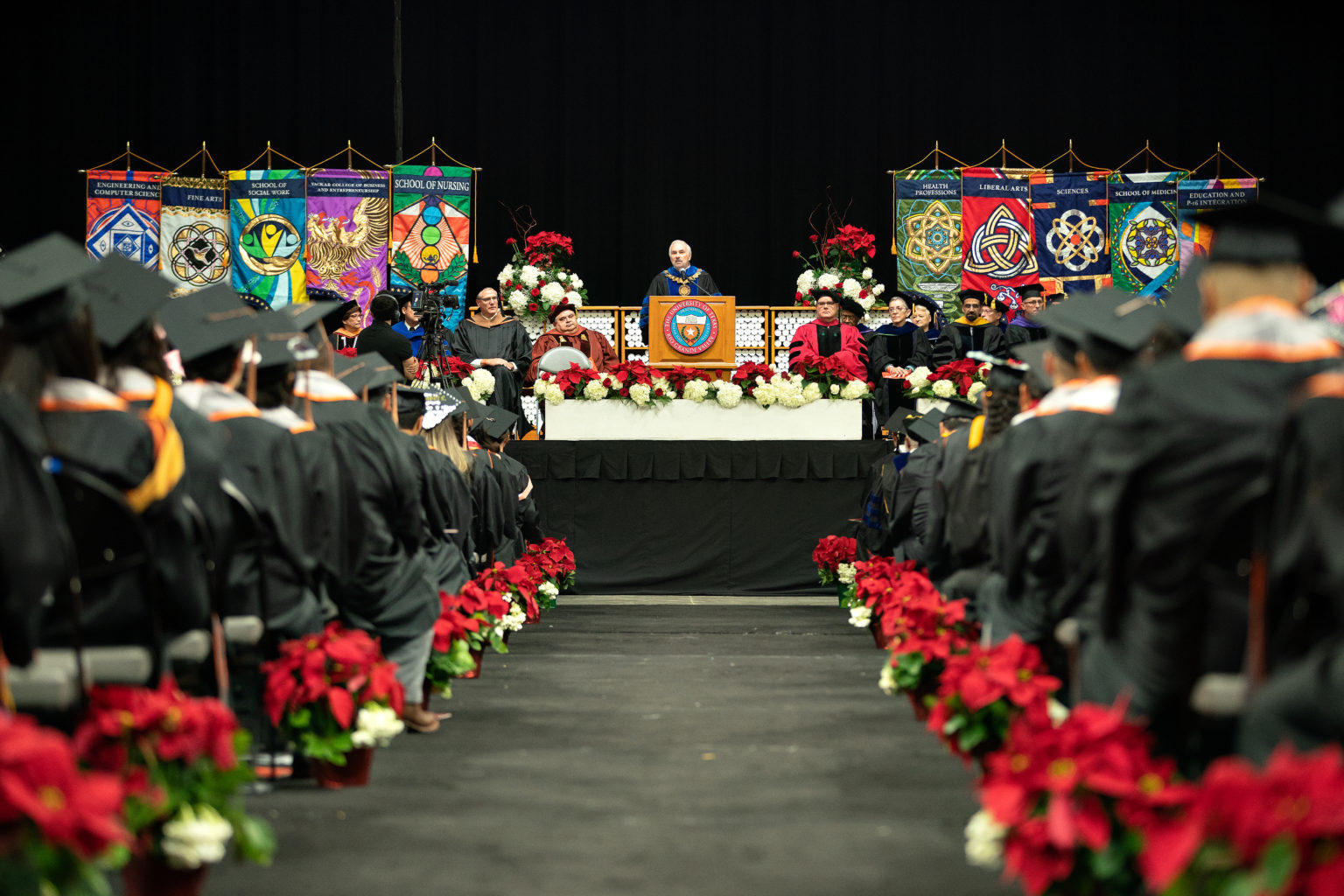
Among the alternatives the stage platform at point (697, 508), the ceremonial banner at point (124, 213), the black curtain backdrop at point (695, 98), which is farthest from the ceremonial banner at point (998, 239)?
the ceremonial banner at point (124, 213)

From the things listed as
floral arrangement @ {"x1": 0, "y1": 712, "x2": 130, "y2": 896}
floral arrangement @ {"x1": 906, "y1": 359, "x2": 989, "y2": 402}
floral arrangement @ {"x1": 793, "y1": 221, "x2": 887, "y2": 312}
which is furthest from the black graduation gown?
floral arrangement @ {"x1": 0, "y1": 712, "x2": 130, "y2": 896}

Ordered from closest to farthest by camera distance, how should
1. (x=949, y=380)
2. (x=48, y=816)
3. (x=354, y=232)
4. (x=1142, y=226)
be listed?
(x=48, y=816) → (x=949, y=380) → (x=354, y=232) → (x=1142, y=226)

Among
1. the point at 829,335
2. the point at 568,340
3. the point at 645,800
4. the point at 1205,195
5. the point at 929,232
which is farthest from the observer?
the point at 929,232

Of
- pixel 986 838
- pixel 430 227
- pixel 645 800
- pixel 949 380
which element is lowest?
pixel 645 800

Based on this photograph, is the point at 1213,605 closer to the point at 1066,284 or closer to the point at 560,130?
the point at 1066,284

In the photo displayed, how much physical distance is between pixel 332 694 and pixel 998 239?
40.6 feet

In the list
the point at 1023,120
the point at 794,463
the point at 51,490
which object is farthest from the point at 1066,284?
the point at 51,490

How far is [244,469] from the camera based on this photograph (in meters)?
3.73

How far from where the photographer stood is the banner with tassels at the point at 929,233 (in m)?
15.0

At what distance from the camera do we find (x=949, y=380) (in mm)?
10422

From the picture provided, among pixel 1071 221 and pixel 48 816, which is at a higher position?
pixel 1071 221

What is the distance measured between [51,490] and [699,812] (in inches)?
81.3

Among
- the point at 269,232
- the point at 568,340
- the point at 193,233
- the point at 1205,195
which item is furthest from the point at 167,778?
the point at 1205,195

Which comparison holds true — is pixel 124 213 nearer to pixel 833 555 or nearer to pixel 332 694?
pixel 833 555
